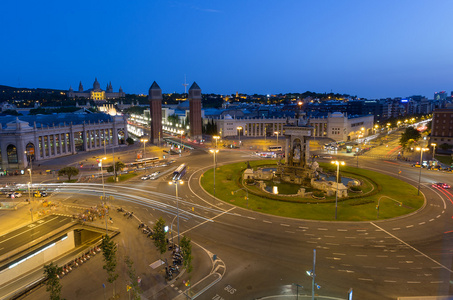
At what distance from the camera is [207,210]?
5509 cm

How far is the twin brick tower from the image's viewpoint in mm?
147500

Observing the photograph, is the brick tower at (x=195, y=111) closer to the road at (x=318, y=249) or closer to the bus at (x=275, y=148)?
the bus at (x=275, y=148)

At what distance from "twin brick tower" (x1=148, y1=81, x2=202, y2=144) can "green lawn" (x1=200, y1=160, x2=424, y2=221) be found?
7892 cm

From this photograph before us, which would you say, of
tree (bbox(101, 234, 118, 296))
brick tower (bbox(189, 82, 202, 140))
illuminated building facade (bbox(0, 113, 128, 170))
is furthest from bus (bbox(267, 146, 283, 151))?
tree (bbox(101, 234, 118, 296))

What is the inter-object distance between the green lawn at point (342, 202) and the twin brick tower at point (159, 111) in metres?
78.9

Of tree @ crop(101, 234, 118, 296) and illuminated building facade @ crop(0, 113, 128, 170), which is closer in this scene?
tree @ crop(101, 234, 118, 296)

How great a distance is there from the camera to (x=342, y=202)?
191 feet

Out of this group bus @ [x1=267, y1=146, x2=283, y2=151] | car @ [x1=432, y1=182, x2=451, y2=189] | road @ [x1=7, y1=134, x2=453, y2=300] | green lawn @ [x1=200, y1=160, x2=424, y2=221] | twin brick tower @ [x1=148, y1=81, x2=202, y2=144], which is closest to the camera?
road @ [x1=7, y1=134, x2=453, y2=300]

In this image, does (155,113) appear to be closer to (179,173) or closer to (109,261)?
(179,173)

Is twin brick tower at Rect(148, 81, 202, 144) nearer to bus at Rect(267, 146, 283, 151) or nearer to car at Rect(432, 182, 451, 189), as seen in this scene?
bus at Rect(267, 146, 283, 151)

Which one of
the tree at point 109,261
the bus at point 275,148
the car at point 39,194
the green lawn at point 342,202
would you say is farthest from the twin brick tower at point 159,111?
the tree at point 109,261

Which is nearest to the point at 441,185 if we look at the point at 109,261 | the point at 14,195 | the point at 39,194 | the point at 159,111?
the point at 109,261

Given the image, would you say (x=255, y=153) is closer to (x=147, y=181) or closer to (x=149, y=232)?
(x=147, y=181)

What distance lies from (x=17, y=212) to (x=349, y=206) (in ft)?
207
